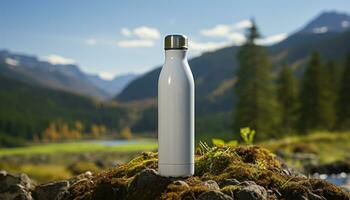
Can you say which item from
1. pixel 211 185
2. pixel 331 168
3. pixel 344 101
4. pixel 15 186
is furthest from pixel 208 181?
pixel 344 101

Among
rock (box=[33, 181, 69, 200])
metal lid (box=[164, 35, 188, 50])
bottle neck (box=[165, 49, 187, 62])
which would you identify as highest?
metal lid (box=[164, 35, 188, 50])

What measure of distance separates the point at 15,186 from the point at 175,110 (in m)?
2.01

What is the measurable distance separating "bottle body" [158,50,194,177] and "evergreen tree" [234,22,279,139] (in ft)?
159

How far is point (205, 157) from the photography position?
446cm

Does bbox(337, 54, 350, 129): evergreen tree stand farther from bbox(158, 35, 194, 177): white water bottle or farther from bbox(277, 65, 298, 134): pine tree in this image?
bbox(158, 35, 194, 177): white water bottle

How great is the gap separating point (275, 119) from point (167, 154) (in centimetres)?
5164

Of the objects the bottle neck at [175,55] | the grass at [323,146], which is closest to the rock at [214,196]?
the bottle neck at [175,55]

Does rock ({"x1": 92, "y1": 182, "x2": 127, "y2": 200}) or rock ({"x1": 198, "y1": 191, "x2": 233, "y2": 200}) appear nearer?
rock ({"x1": 198, "y1": 191, "x2": 233, "y2": 200})

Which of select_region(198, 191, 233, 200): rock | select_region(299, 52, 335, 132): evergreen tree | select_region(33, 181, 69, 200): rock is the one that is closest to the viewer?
select_region(198, 191, 233, 200): rock

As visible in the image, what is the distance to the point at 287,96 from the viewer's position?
205ft

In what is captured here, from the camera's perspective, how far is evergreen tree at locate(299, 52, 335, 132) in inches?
2288

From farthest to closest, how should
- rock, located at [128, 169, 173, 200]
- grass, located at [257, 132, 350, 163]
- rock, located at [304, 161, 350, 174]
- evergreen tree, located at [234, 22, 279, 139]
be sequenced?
1. evergreen tree, located at [234, 22, 279, 139]
2. grass, located at [257, 132, 350, 163]
3. rock, located at [304, 161, 350, 174]
4. rock, located at [128, 169, 173, 200]

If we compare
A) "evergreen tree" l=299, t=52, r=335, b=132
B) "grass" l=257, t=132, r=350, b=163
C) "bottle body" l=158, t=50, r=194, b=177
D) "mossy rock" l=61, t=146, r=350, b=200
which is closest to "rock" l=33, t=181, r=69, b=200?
"mossy rock" l=61, t=146, r=350, b=200

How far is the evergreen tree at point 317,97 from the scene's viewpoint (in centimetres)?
A: 5812
